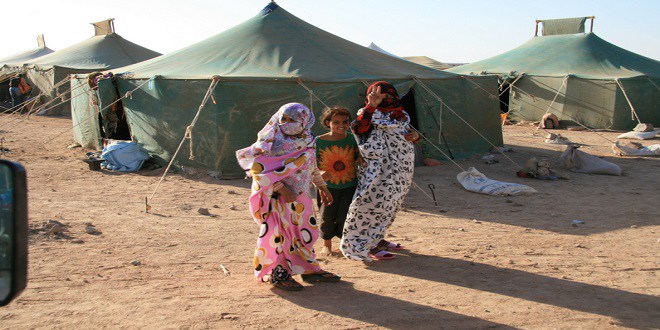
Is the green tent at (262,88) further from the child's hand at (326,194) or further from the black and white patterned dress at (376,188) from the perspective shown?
the child's hand at (326,194)

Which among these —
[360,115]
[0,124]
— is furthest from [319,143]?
[0,124]

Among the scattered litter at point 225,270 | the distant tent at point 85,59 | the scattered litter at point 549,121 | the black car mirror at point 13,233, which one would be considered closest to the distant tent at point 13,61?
the distant tent at point 85,59

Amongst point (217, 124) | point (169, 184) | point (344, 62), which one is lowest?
point (169, 184)

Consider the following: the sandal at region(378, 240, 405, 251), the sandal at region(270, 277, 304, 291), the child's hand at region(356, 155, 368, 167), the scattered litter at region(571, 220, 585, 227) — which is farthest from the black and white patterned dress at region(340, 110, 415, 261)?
the scattered litter at region(571, 220, 585, 227)

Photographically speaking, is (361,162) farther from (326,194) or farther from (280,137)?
(280,137)

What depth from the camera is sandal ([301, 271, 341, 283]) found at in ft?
14.1

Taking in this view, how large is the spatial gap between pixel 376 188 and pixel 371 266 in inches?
23.1

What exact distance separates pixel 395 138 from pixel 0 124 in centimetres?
1509

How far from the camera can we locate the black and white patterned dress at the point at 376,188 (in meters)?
4.82

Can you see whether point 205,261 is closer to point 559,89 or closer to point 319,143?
point 319,143

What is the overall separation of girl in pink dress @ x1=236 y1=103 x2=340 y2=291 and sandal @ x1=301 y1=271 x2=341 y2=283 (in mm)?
65

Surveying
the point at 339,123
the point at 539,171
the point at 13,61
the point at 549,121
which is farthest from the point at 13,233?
the point at 13,61

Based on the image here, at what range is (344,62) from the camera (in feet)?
32.5

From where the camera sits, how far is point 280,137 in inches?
163
